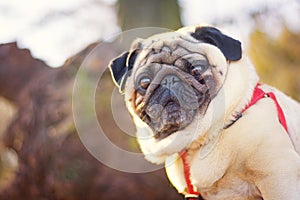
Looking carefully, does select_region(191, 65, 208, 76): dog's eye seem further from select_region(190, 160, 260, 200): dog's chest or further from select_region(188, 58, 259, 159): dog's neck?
select_region(190, 160, 260, 200): dog's chest

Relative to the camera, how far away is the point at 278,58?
17.8 feet

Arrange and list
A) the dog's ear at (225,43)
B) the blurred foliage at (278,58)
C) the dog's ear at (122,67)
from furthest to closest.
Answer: the blurred foliage at (278,58) → the dog's ear at (122,67) → the dog's ear at (225,43)

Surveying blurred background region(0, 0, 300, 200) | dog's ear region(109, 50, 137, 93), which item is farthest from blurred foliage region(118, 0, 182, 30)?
dog's ear region(109, 50, 137, 93)

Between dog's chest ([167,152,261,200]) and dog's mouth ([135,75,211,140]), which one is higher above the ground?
dog's mouth ([135,75,211,140])

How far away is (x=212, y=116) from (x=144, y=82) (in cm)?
30

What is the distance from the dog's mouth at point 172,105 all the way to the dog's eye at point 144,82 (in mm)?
46

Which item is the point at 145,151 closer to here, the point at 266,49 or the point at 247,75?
the point at 247,75

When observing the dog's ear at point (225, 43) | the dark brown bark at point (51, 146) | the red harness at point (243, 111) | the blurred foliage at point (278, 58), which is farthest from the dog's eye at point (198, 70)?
the blurred foliage at point (278, 58)

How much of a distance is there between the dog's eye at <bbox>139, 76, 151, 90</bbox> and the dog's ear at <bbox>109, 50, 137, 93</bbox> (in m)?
0.14

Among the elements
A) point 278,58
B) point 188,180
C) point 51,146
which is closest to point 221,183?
point 188,180

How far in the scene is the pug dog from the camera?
2.28 meters

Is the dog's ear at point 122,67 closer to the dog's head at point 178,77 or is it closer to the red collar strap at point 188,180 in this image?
the dog's head at point 178,77

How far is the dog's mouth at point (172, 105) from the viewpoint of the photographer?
2.30 metres

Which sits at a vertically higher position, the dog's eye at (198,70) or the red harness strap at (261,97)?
the dog's eye at (198,70)
